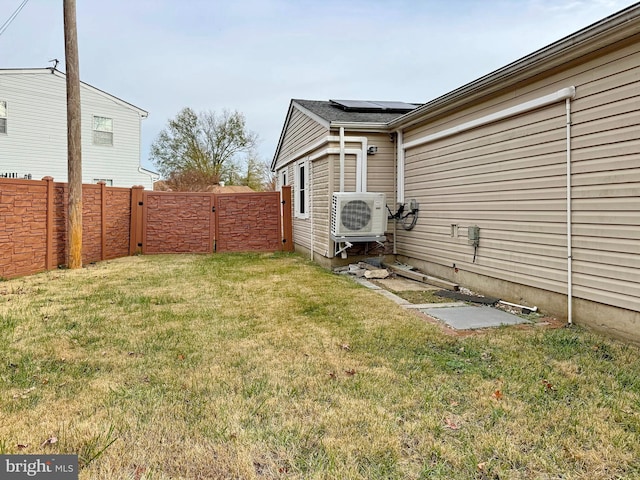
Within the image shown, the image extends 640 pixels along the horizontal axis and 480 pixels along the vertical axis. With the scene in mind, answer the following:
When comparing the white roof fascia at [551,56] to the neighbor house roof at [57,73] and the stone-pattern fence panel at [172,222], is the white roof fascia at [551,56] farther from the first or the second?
the neighbor house roof at [57,73]

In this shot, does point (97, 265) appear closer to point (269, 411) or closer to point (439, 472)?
point (269, 411)

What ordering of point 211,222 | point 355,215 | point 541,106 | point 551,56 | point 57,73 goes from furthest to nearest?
point 57,73
point 211,222
point 355,215
point 541,106
point 551,56

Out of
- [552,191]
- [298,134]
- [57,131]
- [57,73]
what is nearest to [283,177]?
[298,134]

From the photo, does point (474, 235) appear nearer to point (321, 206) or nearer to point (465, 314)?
point (465, 314)

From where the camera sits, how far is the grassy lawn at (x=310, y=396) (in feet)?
5.73

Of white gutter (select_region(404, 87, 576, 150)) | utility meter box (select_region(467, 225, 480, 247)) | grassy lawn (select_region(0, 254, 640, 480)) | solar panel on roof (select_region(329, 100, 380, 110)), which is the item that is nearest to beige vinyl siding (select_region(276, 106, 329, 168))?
solar panel on roof (select_region(329, 100, 380, 110))

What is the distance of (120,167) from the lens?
13.8 metres

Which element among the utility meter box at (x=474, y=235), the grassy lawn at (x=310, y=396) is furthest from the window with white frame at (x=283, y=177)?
the grassy lawn at (x=310, y=396)

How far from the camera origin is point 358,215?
6.89 meters

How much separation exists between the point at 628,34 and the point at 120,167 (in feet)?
47.1

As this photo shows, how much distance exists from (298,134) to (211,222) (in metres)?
3.24

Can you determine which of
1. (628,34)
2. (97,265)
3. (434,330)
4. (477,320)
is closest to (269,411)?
(434,330)

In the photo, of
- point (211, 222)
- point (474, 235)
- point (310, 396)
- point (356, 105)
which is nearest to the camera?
point (310, 396)

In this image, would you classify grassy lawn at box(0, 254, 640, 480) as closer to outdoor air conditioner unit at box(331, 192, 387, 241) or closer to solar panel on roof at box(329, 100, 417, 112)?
outdoor air conditioner unit at box(331, 192, 387, 241)
